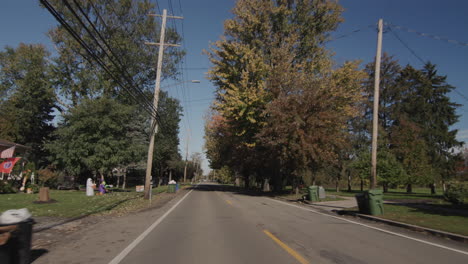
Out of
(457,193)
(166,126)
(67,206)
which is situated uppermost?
(166,126)

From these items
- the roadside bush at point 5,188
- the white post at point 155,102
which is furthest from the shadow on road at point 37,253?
the roadside bush at point 5,188

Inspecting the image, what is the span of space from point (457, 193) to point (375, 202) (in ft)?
17.4

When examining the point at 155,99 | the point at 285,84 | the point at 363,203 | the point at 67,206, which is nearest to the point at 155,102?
the point at 155,99

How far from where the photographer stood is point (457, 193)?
1525 cm

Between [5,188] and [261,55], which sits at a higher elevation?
[261,55]

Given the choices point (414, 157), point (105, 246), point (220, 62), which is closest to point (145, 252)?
point (105, 246)

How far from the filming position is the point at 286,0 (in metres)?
29.5

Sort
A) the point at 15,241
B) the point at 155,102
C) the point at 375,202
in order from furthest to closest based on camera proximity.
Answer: the point at 155,102
the point at 375,202
the point at 15,241

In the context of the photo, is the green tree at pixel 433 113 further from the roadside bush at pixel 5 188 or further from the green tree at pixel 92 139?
the roadside bush at pixel 5 188

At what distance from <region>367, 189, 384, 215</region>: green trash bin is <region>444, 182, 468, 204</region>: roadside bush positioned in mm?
5016

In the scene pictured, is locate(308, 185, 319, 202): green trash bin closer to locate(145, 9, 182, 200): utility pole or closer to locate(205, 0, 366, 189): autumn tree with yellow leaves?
locate(205, 0, 366, 189): autumn tree with yellow leaves

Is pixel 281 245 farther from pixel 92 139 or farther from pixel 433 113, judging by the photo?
pixel 433 113

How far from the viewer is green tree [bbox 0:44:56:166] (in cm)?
3619

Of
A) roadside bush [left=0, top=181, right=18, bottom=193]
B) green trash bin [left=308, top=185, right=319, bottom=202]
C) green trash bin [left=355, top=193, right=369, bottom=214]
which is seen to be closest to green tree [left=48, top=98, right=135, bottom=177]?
roadside bush [left=0, top=181, right=18, bottom=193]
